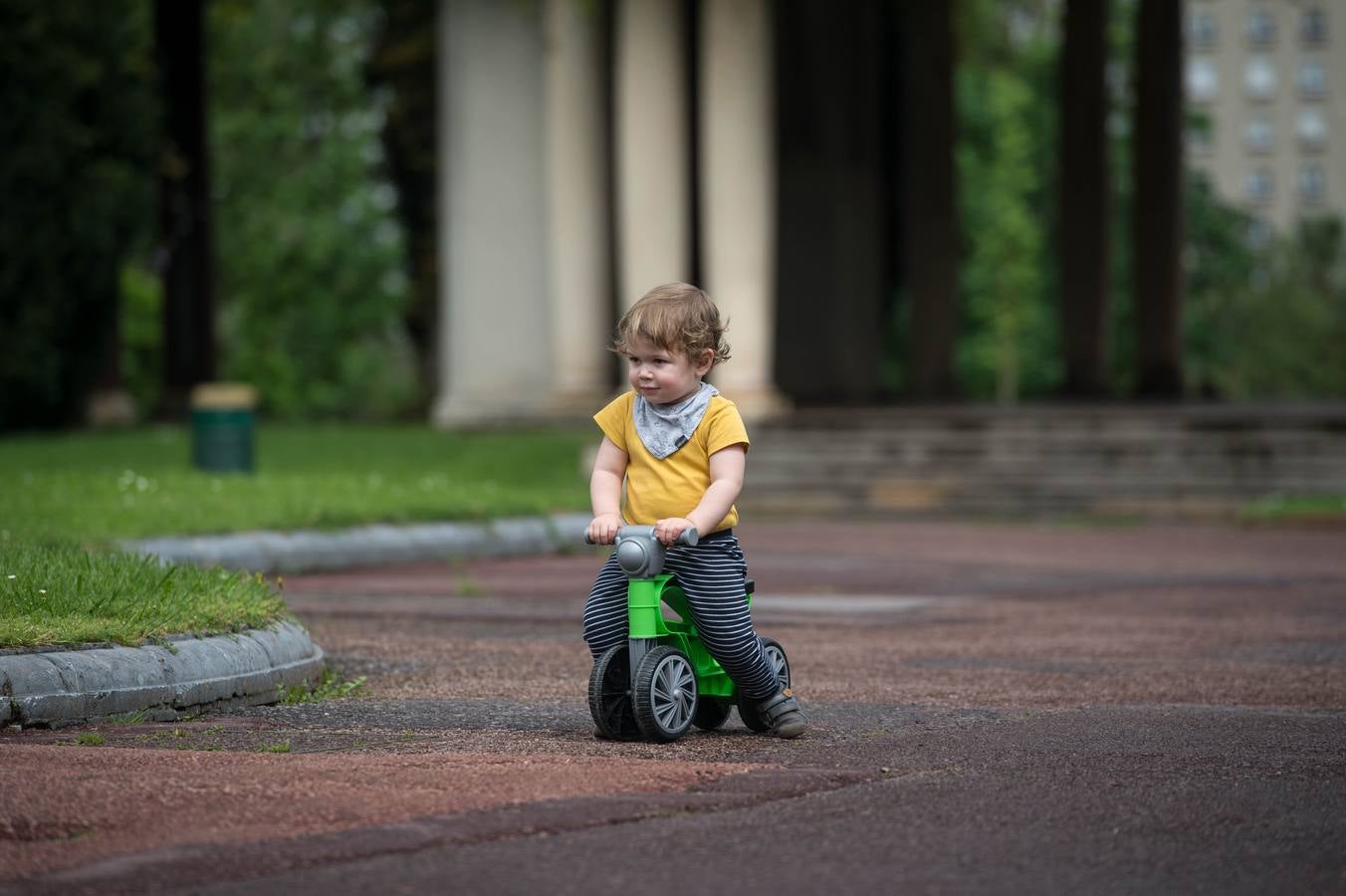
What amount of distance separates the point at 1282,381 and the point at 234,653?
75001 mm

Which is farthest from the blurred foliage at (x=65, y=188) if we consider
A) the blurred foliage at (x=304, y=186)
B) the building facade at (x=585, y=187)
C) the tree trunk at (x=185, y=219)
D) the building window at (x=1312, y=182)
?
the building window at (x=1312, y=182)

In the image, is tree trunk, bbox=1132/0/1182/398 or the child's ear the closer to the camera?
the child's ear

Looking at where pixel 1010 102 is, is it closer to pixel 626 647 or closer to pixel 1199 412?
pixel 1199 412

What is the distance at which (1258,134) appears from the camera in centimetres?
13750

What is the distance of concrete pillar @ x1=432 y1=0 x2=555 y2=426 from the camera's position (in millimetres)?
33938

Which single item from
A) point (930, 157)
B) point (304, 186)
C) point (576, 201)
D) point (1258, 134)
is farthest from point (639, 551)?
point (1258, 134)

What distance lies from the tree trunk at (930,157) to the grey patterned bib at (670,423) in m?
32.4

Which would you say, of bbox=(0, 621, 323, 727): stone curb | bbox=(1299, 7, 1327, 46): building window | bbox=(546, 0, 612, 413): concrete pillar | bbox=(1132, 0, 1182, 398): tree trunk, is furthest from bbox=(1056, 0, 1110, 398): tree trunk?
bbox=(1299, 7, 1327, 46): building window

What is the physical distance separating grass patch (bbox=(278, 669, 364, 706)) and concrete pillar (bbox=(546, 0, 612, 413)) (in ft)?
78.4

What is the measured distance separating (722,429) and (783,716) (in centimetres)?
96

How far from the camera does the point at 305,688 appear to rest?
314 inches

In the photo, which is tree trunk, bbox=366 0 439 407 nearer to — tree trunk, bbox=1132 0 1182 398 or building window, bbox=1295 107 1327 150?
tree trunk, bbox=1132 0 1182 398

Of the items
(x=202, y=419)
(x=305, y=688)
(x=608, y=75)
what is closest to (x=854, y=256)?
(x=608, y=75)

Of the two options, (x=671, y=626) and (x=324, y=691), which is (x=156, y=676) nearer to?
(x=324, y=691)
